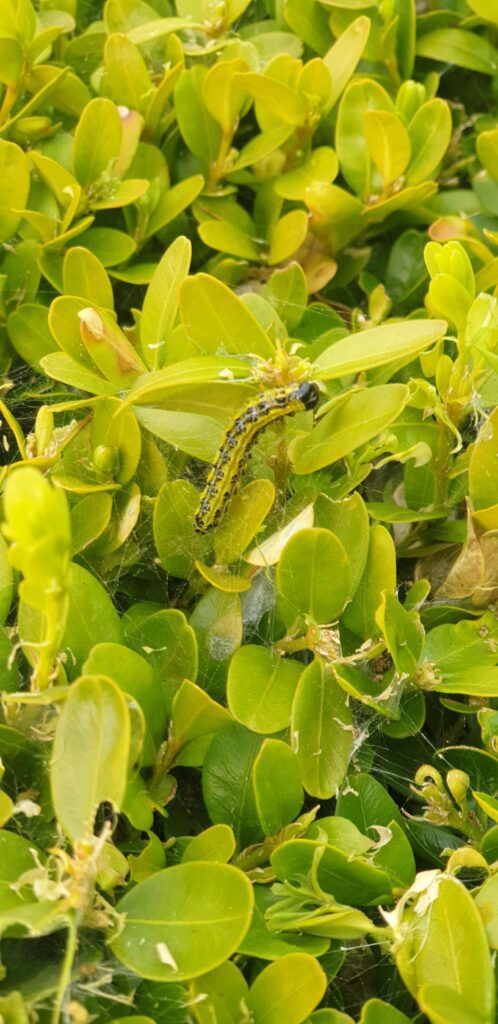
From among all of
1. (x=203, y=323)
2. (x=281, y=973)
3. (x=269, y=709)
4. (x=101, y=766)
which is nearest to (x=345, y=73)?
(x=203, y=323)

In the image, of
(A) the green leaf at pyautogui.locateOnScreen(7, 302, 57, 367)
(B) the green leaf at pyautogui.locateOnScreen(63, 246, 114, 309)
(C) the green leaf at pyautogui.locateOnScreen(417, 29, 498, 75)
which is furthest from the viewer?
(C) the green leaf at pyautogui.locateOnScreen(417, 29, 498, 75)

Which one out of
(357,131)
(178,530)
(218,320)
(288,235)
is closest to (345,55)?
(357,131)

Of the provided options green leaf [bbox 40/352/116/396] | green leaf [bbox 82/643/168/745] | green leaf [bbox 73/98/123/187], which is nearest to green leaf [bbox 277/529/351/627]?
green leaf [bbox 82/643/168/745]

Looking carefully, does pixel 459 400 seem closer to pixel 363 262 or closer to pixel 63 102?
pixel 363 262

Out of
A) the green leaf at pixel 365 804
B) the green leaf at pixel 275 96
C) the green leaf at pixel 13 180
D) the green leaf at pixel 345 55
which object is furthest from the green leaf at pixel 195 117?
the green leaf at pixel 365 804

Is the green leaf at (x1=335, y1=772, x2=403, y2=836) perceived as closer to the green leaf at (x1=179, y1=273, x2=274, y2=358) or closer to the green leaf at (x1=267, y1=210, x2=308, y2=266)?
the green leaf at (x1=179, y1=273, x2=274, y2=358)

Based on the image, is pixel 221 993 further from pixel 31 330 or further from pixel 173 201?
pixel 173 201
